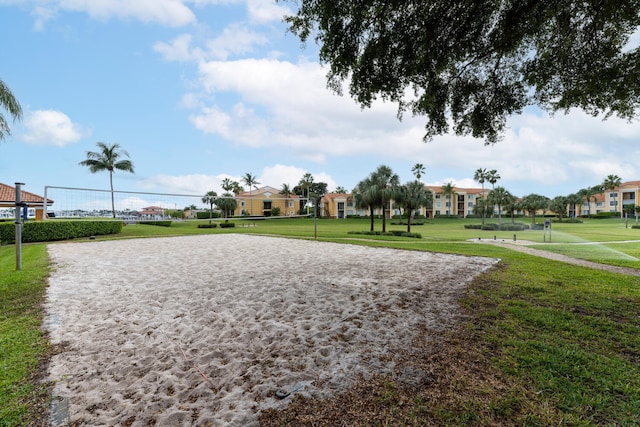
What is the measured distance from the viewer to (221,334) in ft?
12.1

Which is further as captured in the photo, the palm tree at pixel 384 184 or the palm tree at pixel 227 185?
the palm tree at pixel 227 185

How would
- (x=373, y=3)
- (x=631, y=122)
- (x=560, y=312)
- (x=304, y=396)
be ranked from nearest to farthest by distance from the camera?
(x=304, y=396), (x=560, y=312), (x=373, y=3), (x=631, y=122)

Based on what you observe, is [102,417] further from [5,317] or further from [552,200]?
[552,200]

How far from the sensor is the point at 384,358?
10.1 feet

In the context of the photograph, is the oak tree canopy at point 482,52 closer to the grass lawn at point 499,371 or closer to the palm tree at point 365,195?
the grass lawn at point 499,371

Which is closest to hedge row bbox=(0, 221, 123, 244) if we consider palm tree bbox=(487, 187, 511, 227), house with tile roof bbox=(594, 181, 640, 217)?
palm tree bbox=(487, 187, 511, 227)

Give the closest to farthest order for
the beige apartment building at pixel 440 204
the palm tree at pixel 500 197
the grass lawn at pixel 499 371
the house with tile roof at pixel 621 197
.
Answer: the grass lawn at pixel 499 371, the palm tree at pixel 500 197, the house with tile roof at pixel 621 197, the beige apartment building at pixel 440 204

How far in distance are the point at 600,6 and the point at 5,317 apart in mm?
10046

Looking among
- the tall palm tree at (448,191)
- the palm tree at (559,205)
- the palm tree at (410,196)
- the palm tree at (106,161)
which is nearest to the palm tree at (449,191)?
the tall palm tree at (448,191)

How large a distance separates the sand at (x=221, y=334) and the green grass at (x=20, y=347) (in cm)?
17

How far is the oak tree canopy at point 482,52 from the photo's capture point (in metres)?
4.98

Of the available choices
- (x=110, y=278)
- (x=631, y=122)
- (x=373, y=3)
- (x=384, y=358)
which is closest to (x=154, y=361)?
(x=384, y=358)

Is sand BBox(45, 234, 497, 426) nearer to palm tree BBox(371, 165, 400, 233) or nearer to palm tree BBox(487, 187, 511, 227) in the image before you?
palm tree BBox(371, 165, 400, 233)

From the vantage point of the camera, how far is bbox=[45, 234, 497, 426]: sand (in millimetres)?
2502
